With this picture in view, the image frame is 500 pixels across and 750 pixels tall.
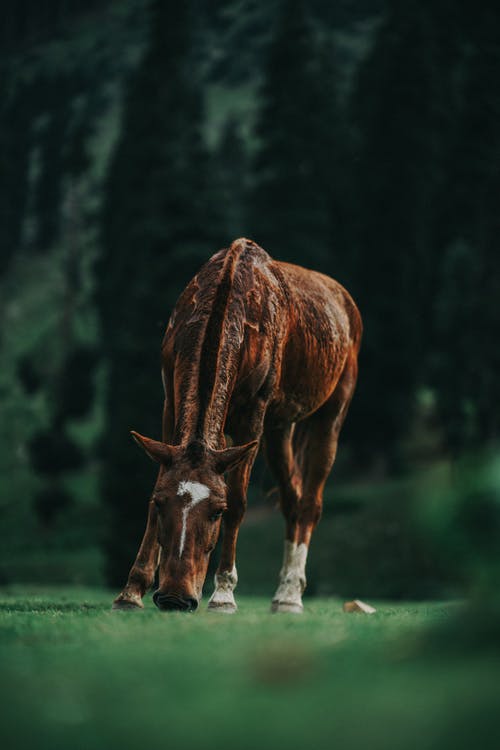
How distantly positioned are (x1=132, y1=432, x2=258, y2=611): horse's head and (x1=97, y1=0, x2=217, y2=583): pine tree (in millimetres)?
15199

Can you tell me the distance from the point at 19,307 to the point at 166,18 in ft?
160

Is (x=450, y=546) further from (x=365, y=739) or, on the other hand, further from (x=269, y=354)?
(x=269, y=354)

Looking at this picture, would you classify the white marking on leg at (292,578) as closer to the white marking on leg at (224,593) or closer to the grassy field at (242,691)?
the white marking on leg at (224,593)

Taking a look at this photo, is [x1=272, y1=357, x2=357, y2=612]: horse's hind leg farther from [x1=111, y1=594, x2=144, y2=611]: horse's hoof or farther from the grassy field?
the grassy field

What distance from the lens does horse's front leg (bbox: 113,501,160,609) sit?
876 cm

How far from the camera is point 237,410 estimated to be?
30.8 ft

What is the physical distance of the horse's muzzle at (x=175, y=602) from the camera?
7.24 m

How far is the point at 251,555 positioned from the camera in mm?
34656

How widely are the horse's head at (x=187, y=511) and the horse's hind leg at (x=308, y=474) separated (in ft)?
7.92

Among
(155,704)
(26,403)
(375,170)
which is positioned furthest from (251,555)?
(26,403)

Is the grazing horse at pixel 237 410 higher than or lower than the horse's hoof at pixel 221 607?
higher

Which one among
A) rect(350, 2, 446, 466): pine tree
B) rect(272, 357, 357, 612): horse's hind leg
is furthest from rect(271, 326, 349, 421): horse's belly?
rect(350, 2, 446, 466): pine tree

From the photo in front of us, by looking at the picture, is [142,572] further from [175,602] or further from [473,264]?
[473,264]

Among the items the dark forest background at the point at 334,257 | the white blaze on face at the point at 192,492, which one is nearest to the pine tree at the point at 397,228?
the dark forest background at the point at 334,257
